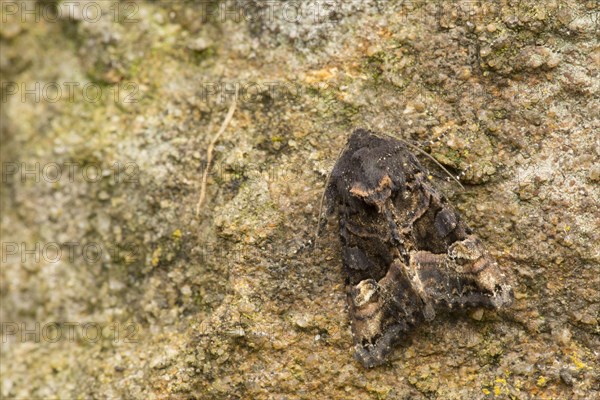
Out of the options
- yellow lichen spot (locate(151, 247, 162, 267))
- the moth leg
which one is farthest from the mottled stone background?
the moth leg

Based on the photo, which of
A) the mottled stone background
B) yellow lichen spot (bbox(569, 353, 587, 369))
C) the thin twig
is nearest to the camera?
yellow lichen spot (bbox(569, 353, 587, 369))

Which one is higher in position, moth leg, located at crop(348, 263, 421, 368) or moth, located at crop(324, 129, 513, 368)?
moth, located at crop(324, 129, 513, 368)

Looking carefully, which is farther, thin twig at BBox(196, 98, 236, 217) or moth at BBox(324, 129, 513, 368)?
thin twig at BBox(196, 98, 236, 217)

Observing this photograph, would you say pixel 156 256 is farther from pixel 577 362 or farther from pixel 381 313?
pixel 577 362

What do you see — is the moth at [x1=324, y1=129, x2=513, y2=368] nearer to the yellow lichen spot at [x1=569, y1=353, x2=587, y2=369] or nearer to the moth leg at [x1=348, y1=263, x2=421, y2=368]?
the moth leg at [x1=348, y1=263, x2=421, y2=368]

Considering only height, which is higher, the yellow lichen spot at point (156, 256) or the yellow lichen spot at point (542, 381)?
the yellow lichen spot at point (542, 381)

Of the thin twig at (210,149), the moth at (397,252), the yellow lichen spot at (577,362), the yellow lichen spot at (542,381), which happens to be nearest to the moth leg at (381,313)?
the moth at (397,252)

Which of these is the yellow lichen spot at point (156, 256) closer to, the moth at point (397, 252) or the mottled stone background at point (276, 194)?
the mottled stone background at point (276, 194)

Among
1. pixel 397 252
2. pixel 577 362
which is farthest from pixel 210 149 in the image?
pixel 577 362
